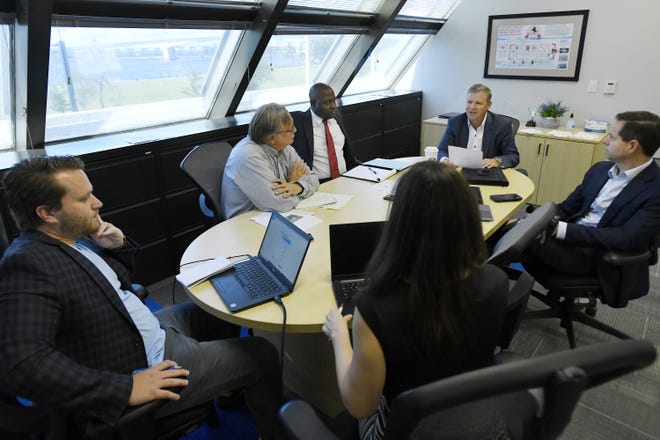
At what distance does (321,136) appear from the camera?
132 inches

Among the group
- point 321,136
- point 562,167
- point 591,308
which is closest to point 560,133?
point 562,167

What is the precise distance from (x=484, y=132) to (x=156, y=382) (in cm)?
285

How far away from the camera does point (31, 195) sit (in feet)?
4.20

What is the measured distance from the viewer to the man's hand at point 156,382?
3.97ft

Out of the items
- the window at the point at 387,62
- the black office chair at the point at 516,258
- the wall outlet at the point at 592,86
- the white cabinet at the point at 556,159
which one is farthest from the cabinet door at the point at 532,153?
the black office chair at the point at 516,258

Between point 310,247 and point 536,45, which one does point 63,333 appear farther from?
point 536,45

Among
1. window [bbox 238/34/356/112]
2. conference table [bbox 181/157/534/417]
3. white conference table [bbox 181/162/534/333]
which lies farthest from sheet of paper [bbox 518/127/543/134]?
window [bbox 238/34/356/112]

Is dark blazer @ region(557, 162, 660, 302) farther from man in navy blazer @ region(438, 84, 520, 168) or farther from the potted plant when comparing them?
the potted plant

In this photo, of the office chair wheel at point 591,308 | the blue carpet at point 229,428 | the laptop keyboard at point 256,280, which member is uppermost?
the laptop keyboard at point 256,280

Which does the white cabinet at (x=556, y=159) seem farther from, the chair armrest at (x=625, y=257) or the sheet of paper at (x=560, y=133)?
the chair armrest at (x=625, y=257)

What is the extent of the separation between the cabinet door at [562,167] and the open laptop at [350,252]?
A: 10.8 feet

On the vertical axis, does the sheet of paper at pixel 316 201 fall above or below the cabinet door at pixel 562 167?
above

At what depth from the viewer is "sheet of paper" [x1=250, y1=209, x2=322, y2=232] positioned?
2.14 m

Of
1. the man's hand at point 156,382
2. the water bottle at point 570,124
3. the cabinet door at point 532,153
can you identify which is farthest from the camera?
the water bottle at point 570,124
